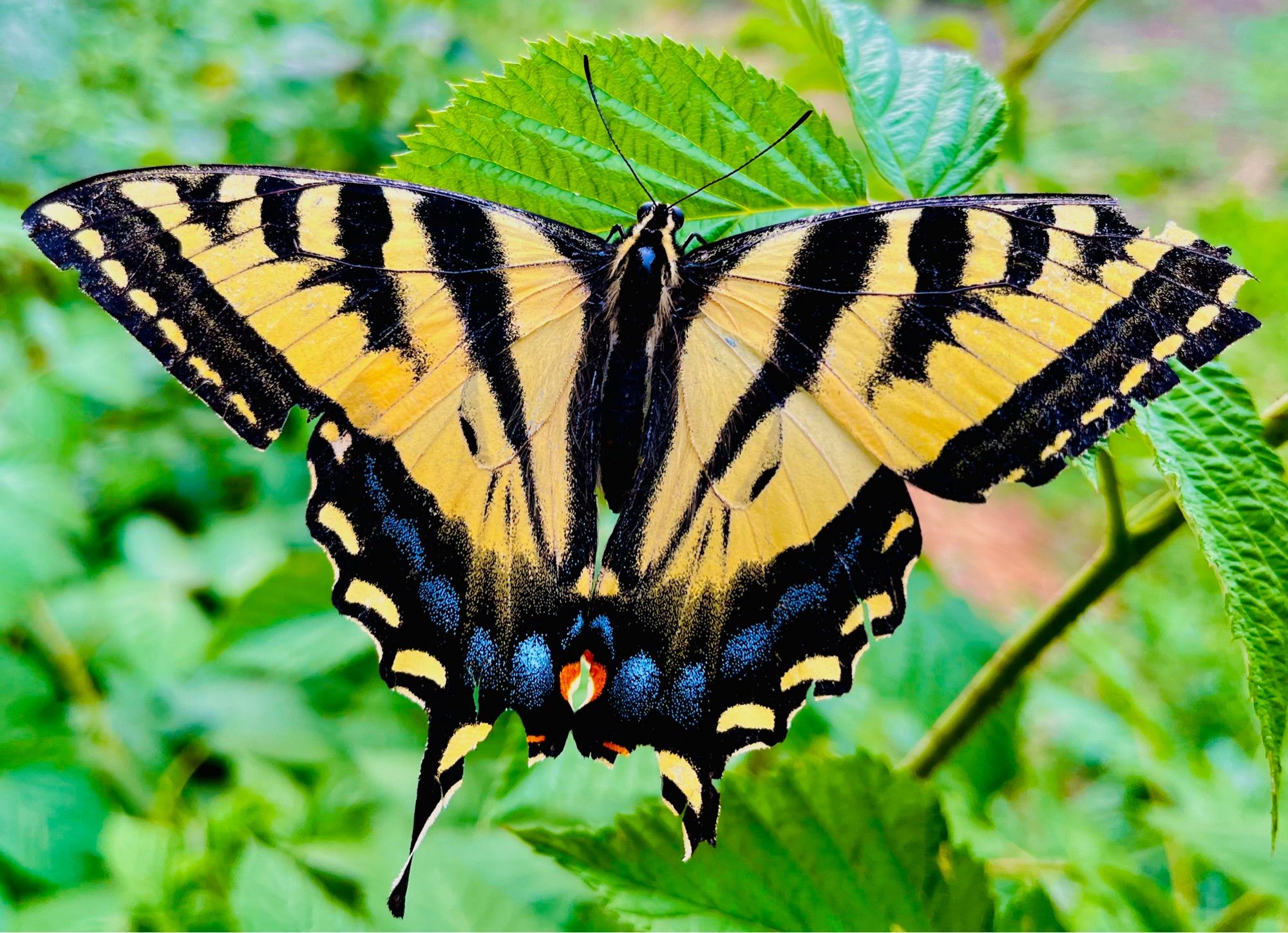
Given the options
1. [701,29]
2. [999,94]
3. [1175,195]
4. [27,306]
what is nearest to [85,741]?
[27,306]

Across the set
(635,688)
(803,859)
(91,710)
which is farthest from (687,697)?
(91,710)

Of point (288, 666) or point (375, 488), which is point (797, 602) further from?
point (288, 666)

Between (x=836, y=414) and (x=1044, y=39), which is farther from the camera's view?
(x=1044, y=39)

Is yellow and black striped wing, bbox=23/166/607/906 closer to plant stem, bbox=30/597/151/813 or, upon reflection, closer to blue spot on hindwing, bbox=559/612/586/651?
blue spot on hindwing, bbox=559/612/586/651

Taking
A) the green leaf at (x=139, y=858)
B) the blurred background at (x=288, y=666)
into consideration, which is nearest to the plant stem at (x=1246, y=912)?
the blurred background at (x=288, y=666)

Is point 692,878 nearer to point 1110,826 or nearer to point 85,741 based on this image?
point 85,741

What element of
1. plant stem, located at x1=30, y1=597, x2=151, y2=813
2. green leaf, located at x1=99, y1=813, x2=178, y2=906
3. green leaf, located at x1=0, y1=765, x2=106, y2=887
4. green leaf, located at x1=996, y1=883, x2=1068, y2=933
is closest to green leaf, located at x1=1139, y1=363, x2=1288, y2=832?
green leaf, located at x1=996, y1=883, x2=1068, y2=933
